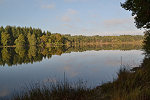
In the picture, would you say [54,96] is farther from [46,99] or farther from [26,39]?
[26,39]

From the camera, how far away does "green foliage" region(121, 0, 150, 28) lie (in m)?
8.45

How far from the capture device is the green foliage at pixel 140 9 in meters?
8.45

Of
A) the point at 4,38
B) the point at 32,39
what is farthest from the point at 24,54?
the point at 32,39

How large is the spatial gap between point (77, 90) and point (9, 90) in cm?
679

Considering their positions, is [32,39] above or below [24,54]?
above

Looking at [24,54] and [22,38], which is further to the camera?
[22,38]

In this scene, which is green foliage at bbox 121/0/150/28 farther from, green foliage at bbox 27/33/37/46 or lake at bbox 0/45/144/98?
green foliage at bbox 27/33/37/46

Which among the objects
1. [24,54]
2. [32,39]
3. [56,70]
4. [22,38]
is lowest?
[56,70]

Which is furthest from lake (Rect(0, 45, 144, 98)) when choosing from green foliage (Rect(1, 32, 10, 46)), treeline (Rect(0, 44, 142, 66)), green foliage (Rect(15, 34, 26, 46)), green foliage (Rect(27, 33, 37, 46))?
green foliage (Rect(27, 33, 37, 46))

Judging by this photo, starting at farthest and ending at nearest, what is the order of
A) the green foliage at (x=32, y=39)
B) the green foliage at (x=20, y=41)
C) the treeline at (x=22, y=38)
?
the green foliage at (x=32, y=39), the green foliage at (x=20, y=41), the treeline at (x=22, y=38)

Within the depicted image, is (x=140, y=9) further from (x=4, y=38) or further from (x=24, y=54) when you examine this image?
(x=4, y=38)

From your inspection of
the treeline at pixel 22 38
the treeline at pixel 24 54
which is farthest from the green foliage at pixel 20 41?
the treeline at pixel 24 54

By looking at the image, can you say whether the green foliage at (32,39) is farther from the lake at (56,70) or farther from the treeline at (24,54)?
the lake at (56,70)

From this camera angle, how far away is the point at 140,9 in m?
9.62
